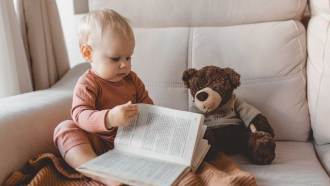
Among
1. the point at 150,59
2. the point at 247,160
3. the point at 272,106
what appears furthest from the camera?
the point at 150,59

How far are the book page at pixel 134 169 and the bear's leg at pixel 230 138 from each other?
26cm

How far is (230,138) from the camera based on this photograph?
1.17m

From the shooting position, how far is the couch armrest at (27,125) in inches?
38.9

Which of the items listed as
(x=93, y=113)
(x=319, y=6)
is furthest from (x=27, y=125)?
(x=319, y=6)

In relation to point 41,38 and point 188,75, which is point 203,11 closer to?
point 188,75

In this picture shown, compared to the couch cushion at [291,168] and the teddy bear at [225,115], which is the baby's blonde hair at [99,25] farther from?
the couch cushion at [291,168]

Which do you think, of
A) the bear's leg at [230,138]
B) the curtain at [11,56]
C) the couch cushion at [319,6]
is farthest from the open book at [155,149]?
the couch cushion at [319,6]

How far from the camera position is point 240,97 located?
51.0 inches

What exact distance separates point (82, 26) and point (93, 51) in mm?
81

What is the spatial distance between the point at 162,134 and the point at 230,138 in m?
0.27

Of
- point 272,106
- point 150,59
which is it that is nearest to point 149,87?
point 150,59

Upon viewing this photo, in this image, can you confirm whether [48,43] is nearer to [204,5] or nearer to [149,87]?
[149,87]

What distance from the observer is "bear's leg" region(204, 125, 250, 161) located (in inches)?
45.7

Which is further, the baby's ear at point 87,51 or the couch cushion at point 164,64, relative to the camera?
the couch cushion at point 164,64
